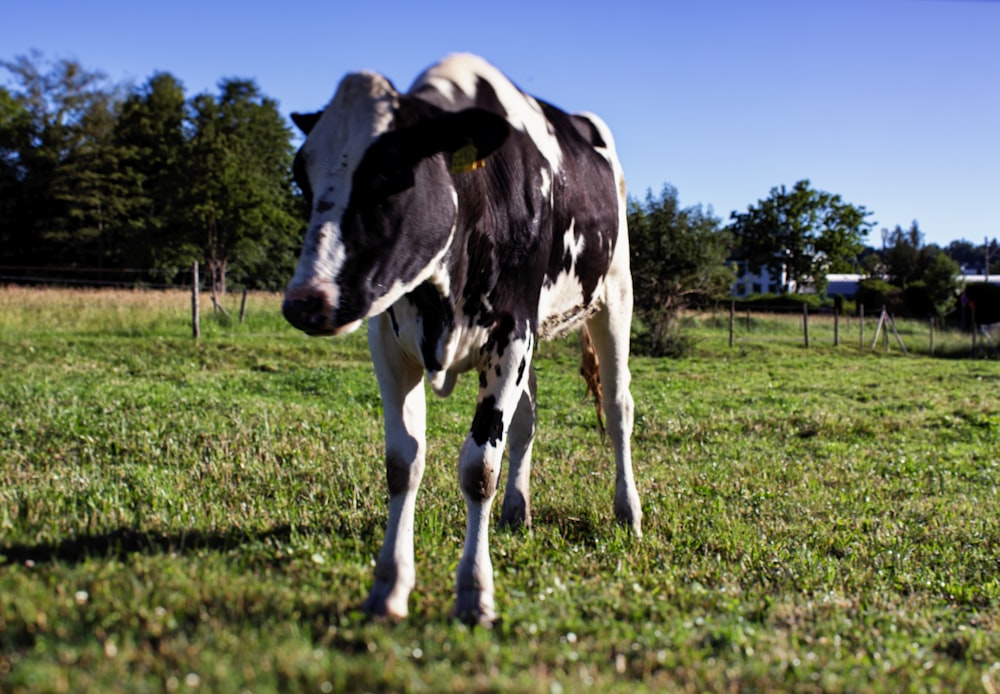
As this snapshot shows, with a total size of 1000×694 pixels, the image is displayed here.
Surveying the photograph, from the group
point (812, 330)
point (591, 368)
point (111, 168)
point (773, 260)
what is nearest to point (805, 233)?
point (773, 260)

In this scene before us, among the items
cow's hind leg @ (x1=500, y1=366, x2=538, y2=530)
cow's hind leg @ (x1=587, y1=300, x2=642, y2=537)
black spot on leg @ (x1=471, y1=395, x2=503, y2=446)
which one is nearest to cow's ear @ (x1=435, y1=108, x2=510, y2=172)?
black spot on leg @ (x1=471, y1=395, x2=503, y2=446)

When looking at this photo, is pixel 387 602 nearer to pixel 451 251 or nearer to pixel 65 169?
pixel 451 251

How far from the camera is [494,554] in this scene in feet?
14.5

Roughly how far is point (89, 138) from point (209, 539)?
52.0 meters

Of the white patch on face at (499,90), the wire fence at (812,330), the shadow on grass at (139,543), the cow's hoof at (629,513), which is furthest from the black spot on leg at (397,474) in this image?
the wire fence at (812,330)

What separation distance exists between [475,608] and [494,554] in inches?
41.3

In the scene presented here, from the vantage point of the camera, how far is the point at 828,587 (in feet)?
14.4

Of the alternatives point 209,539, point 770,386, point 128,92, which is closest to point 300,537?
point 209,539

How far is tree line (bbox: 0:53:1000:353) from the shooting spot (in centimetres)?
2408

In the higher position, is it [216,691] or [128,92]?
[128,92]

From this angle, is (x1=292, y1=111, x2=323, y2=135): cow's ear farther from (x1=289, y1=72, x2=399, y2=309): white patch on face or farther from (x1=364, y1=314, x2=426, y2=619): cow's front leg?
(x1=364, y1=314, x2=426, y2=619): cow's front leg

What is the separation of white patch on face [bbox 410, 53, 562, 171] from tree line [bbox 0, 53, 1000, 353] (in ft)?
63.8

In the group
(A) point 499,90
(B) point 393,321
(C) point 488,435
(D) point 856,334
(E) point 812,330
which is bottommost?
(C) point 488,435

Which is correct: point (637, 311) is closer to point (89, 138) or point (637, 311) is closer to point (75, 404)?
point (75, 404)
